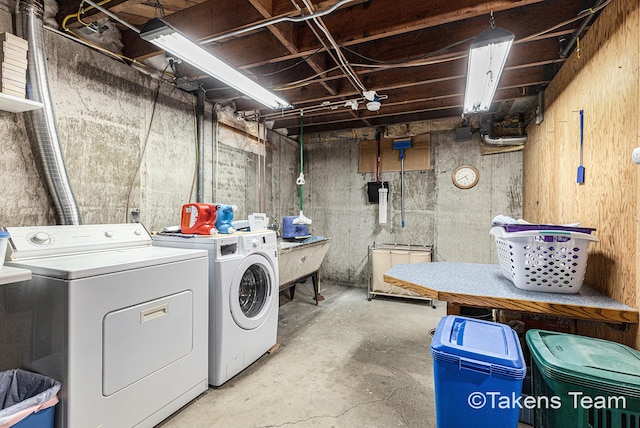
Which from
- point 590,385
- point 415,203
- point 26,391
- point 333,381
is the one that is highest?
point 415,203

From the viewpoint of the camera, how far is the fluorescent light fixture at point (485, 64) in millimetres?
1733

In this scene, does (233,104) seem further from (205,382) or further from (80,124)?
(205,382)

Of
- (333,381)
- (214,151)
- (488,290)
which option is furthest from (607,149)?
(214,151)

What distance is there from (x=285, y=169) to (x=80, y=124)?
2.94m

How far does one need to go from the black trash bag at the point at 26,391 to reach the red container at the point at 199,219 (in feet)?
3.77

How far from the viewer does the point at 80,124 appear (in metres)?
2.16

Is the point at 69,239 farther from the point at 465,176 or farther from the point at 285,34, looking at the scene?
the point at 465,176

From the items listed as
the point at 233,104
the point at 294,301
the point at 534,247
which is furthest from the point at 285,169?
the point at 534,247

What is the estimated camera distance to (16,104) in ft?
5.55

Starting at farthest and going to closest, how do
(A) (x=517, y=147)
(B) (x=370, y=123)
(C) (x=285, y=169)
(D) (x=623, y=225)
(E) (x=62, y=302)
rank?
(C) (x=285, y=169), (B) (x=370, y=123), (A) (x=517, y=147), (D) (x=623, y=225), (E) (x=62, y=302)

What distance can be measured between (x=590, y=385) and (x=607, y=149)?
136 centimetres

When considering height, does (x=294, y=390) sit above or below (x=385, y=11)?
below

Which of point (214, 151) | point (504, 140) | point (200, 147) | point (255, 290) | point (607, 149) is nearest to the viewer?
point (607, 149)

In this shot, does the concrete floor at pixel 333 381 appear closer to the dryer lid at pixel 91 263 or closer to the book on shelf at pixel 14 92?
the dryer lid at pixel 91 263
